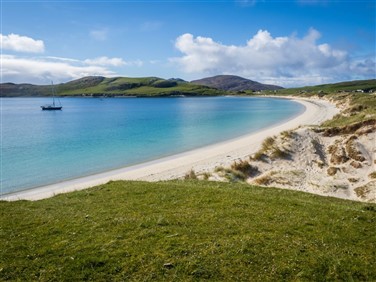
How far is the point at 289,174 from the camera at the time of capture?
89.4ft

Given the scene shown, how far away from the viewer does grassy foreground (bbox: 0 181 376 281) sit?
8734 millimetres

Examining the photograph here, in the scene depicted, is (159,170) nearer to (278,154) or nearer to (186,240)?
(278,154)

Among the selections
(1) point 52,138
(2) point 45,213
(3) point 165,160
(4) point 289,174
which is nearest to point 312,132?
(4) point 289,174

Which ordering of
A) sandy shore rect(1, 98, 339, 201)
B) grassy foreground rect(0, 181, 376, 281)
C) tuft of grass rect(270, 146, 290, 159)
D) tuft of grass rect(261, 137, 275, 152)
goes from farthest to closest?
tuft of grass rect(261, 137, 275, 152) < tuft of grass rect(270, 146, 290, 159) < sandy shore rect(1, 98, 339, 201) < grassy foreground rect(0, 181, 376, 281)

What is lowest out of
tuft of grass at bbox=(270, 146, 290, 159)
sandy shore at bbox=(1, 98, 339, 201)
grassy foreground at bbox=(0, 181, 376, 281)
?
sandy shore at bbox=(1, 98, 339, 201)

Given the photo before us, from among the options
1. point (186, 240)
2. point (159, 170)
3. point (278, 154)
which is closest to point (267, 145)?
point (278, 154)

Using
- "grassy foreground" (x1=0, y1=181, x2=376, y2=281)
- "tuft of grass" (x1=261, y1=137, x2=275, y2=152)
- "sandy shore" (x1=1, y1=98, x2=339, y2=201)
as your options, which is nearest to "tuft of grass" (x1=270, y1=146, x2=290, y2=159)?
"tuft of grass" (x1=261, y1=137, x2=275, y2=152)

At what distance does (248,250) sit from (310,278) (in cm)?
200

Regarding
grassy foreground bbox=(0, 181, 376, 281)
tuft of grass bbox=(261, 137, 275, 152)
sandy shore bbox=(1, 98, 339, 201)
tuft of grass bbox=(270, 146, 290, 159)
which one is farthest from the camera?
tuft of grass bbox=(261, 137, 275, 152)

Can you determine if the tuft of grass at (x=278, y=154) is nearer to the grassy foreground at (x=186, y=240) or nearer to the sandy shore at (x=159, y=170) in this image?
the sandy shore at (x=159, y=170)

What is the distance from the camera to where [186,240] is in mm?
10367

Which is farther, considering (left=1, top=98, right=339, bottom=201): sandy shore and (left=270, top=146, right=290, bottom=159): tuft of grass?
(left=270, top=146, right=290, bottom=159): tuft of grass

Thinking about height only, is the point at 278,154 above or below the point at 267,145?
below

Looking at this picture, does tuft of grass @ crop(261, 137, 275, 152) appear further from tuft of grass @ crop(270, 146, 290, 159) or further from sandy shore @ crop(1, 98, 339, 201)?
sandy shore @ crop(1, 98, 339, 201)
